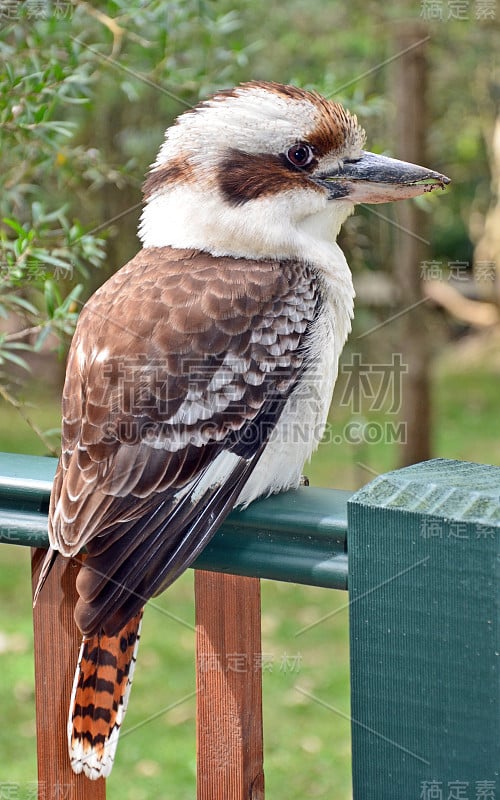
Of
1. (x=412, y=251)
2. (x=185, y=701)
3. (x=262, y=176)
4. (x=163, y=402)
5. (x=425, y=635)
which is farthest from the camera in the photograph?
(x=412, y=251)

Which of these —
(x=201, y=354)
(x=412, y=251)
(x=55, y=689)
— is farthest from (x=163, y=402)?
(x=412, y=251)

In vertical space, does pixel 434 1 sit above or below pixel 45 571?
above

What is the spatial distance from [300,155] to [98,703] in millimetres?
1099

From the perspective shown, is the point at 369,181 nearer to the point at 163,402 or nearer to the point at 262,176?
the point at 262,176

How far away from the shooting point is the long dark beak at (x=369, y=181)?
A: 6.73 feet

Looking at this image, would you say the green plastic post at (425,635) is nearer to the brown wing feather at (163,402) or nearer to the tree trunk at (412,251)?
the brown wing feather at (163,402)

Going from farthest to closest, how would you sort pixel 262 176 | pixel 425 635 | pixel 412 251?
1. pixel 412 251
2. pixel 262 176
3. pixel 425 635

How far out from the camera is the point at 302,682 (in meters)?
4.06

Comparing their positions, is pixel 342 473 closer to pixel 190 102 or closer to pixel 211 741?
pixel 190 102

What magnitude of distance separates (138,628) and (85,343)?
1.62ft

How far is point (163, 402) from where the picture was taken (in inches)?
65.9

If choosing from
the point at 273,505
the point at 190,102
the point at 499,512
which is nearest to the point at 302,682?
the point at 190,102

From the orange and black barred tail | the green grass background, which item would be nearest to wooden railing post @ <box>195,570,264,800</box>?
the orange and black barred tail

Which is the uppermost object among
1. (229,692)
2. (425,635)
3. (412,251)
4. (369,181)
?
(369,181)
